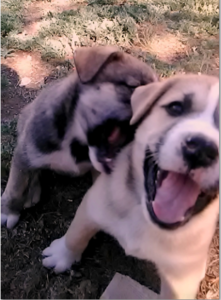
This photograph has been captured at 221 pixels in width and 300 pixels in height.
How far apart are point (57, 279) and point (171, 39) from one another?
9.32 ft

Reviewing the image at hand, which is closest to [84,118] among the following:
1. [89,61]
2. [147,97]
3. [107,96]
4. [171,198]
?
[107,96]

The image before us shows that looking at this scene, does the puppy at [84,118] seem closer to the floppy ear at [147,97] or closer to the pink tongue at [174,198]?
the floppy ear at [147,97]

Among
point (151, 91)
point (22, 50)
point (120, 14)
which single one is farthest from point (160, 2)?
point (151, 91)

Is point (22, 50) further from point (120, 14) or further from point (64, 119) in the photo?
point (64, 119)

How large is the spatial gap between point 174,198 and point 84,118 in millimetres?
768

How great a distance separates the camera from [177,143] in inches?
83.4

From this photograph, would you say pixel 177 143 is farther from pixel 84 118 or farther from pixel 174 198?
pixel 84 118

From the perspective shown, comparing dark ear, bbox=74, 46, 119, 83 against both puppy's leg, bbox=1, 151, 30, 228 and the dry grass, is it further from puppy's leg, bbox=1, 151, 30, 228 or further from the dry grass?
the dry grass

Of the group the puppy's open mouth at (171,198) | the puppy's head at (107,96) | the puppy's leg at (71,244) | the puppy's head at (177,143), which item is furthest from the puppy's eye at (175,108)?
the puppy's leg at (71,244)

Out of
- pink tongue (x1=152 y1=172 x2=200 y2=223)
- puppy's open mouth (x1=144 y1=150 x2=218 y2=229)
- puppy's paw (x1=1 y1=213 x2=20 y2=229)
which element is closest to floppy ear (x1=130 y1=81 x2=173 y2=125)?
puppy's open mouth (x1=144 y1=150 x2=218 y2=229)

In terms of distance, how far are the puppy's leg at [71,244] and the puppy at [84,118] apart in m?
0.32

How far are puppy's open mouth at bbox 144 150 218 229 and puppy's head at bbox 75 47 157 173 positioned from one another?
0.39 m

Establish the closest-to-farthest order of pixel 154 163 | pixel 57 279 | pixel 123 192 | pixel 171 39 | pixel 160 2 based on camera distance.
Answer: pixel 154 163 → pixel 123 192 → pixel 57 279 → pixel 171 39 → pixel 160 2

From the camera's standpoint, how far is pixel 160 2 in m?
5.38
